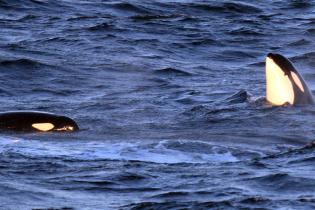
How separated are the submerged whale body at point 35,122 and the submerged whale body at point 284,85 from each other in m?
3.86

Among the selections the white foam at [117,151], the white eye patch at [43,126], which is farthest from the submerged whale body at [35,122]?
the white foam at [117,151]

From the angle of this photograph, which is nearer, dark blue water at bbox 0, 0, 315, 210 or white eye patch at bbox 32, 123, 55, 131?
dark blue water at bbox 0, 0, 315, 210

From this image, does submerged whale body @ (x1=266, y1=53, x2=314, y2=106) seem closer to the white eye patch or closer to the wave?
the wave

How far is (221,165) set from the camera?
13.3 meters

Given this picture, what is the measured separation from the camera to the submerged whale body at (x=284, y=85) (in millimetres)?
18312

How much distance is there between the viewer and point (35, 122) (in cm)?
1589

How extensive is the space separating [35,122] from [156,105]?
326 centimetres

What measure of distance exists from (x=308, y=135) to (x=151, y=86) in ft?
19.5

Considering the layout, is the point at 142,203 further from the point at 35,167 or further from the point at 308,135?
the point at 308,135

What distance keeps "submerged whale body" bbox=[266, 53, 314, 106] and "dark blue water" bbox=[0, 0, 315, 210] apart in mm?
323

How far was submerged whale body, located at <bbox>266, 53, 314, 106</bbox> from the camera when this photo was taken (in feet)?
60.1

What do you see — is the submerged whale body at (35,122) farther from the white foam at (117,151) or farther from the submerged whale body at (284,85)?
the submerged whale body at (284,85)

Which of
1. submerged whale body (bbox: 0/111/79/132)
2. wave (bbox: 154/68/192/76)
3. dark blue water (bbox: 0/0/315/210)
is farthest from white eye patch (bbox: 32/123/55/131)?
wave (bbox: 154/68/192/76)

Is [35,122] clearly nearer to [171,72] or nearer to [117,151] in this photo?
[117,151]
